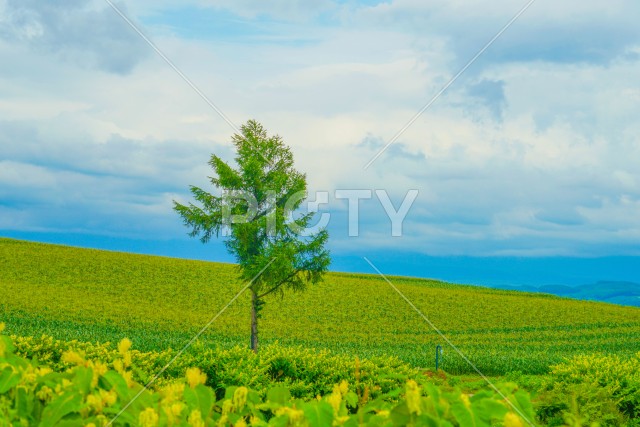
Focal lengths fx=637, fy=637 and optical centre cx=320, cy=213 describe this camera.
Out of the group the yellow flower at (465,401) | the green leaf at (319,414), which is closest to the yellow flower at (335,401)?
the green leaf at (319,414)

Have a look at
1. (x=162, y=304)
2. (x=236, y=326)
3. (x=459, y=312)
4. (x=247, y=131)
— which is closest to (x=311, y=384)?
(x=247, y=131)

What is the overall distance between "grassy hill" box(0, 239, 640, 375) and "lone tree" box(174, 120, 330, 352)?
21.2ft

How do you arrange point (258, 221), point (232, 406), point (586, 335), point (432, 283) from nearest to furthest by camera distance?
point (232, 406)
point (258, 221)
point (586, 335)
point (432, 283)

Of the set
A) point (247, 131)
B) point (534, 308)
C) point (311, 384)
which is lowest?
point (311, 384)

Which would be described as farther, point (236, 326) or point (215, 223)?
point (236, 326)

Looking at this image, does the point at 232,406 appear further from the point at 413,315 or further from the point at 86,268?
the point at 86,268

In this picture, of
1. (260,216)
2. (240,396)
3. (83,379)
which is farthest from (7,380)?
(260,216)

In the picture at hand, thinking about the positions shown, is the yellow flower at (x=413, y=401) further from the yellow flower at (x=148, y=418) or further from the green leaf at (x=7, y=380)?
the green leaf at (x=7, y=380)

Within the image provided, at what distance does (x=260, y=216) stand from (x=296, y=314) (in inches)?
991

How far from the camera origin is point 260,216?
22625 mm

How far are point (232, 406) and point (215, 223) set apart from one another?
64.4 feet

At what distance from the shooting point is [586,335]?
45.9 metres

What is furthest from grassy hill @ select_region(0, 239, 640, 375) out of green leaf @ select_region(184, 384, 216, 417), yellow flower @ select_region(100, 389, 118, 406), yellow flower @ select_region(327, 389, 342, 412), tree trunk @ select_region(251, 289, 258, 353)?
yellow flower @ select_region(327, 389, 342, 412)

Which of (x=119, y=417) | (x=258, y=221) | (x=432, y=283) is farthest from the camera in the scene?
(x=432, y=283)
